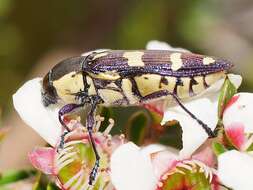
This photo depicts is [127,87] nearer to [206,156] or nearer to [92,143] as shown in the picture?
[92,143]

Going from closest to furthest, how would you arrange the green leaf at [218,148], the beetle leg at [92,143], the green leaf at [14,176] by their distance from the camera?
the green leaf at [218,148] → the beetle leg at [92,143] → the green leaf at [14,176]

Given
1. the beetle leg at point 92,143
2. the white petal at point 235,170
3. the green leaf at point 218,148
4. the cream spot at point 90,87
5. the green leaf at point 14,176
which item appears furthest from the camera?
the green leaf at point 14,176

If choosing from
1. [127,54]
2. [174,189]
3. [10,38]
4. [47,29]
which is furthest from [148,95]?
[47,29]

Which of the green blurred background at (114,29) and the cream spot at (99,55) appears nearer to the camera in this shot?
the cream spot at (99,55)

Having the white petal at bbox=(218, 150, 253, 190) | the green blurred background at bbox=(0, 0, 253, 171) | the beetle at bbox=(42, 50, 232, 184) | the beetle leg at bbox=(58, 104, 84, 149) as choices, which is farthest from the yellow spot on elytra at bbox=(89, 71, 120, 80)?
the green blurred background at bbox=(0, 0, 253, 171)

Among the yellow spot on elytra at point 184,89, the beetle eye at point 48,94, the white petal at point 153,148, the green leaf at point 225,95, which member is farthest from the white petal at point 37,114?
the green leaf at point 225,95

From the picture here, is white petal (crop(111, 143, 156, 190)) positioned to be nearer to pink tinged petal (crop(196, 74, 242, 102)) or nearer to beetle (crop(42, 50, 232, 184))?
beetle (crop(42, 50, 232, 184))

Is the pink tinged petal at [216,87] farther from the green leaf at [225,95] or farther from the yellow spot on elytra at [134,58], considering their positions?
the yellow spot on elytra at [134,58]
